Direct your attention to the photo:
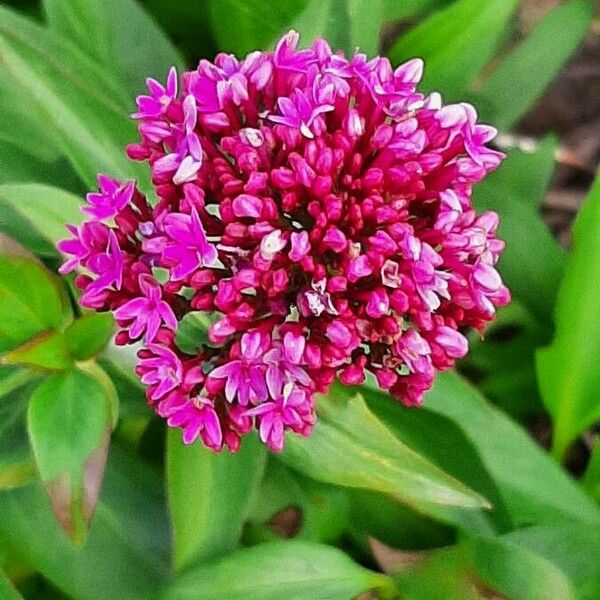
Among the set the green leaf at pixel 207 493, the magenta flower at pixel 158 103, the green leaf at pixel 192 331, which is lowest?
the green leaf at pixel 207 493

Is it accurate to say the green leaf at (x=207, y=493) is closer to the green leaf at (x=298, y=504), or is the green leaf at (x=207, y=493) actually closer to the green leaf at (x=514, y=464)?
the green leaf at (x=298, y=504)

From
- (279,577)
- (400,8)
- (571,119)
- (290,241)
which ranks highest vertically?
(290,241)

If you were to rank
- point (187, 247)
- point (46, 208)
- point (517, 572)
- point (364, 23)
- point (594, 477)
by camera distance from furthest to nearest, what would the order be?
point (594, 477) → point (364, 23) → point (517, 572) → point (46, 208) → point (187, 247)

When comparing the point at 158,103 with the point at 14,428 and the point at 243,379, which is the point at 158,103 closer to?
the point at 243,379

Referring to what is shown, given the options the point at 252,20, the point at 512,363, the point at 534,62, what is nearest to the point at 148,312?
the point at 252,20

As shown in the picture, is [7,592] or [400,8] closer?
[7,592]

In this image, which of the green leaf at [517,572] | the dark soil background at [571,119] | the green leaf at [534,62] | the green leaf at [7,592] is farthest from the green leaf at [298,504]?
the dark soil background at [571,119]

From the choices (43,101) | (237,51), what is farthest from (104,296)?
(237,51)
